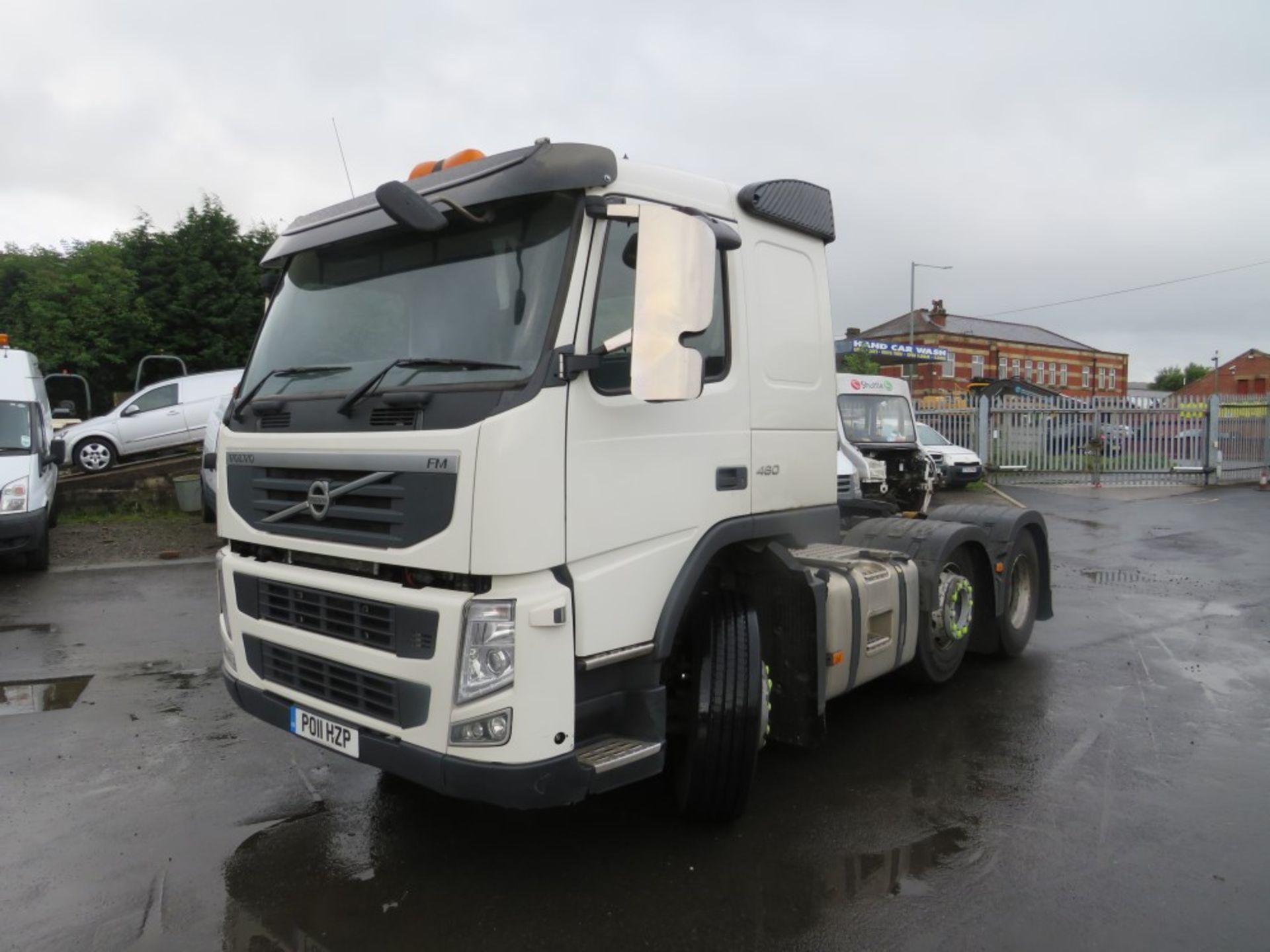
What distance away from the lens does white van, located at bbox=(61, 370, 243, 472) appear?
17.2m

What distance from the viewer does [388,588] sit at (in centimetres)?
334

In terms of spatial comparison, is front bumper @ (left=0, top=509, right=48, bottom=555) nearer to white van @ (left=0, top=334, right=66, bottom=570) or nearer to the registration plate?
white van @ (left=0, top=334, right=66, bottom=570)

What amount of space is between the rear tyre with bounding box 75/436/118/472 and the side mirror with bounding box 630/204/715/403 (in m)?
17.0

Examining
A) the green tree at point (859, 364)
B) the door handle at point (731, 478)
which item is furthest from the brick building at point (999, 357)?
the door handle at point (731, 478)

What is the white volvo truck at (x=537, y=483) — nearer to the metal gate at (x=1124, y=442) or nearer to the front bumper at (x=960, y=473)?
the front bumper at (x=960, y=473)

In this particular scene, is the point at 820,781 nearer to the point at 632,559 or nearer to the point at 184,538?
the point at 632,559

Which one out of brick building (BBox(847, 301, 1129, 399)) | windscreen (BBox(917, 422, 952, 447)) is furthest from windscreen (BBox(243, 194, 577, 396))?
brick building (BBox(847, 301, 1129, 399))

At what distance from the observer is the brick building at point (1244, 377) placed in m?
69.1

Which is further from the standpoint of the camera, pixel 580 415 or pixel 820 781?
pixel 820 781

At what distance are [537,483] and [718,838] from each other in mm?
1935

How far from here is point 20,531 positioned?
1018cm

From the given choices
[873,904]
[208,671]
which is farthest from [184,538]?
[873,904]

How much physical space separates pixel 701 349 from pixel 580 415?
0.79 metres

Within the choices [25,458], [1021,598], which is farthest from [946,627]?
[25,458]
